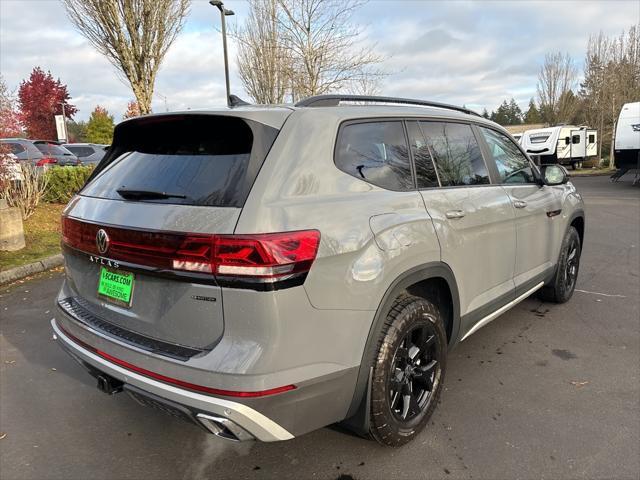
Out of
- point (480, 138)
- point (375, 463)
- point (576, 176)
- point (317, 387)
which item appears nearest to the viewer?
point (317, 387)

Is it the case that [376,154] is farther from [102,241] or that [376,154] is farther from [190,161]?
[102,241]

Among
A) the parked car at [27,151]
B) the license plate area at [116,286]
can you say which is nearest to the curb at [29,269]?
the license plate area at [116,286]

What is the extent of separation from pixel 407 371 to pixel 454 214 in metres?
0.96

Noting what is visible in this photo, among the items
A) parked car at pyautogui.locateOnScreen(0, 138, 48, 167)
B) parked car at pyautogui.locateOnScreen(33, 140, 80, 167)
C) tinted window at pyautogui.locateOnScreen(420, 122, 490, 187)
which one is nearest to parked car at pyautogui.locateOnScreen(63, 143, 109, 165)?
parked car at pyautogui.locateOnScreen(33, 140, 80, 167)

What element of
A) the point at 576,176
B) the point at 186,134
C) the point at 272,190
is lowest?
the point at 576,176

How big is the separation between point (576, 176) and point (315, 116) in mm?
25766

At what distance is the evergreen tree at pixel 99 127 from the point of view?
53.9m

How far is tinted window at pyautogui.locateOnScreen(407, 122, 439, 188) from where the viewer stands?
2838mm

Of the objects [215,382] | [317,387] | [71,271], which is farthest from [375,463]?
[71,271]

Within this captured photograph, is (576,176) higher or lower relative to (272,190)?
lower

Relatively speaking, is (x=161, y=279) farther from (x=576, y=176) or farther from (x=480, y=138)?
(x=576, y=176)

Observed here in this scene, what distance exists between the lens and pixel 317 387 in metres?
2.11

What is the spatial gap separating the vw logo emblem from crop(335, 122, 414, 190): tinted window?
1160 millimetres

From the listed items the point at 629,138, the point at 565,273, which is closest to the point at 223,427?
the point at 565,273
